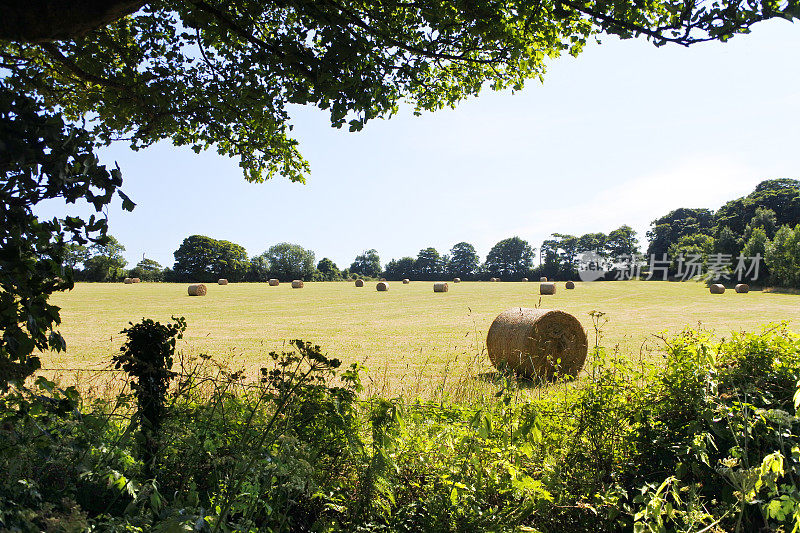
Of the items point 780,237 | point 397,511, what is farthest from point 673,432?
point 780,237

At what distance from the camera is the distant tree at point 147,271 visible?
73012 mm

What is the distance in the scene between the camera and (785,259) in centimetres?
4625

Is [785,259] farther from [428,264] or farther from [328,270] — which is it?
[328,270]

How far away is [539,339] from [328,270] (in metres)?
93.3

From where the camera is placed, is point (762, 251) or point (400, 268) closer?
point (762, 251)

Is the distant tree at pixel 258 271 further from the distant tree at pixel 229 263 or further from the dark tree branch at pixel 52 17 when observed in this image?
the dark tree branch at pixel 52 17

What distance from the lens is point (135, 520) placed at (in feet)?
7.64

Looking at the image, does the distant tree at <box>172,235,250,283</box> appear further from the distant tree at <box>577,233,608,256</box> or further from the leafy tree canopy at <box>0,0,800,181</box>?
the distant tree at <box>577,233,608,256</box>

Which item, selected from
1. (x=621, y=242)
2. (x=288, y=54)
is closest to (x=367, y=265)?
→ (x=621, y=242)

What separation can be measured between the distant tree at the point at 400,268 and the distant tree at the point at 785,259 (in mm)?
64758

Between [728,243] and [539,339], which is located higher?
[728,243]

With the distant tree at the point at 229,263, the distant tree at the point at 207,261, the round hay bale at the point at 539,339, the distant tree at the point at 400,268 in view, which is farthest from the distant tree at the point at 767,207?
the distant tree at the point at 207,261

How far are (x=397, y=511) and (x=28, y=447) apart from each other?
267 centimetres

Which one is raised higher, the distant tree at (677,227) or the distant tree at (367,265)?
the distant tree at (677,227)
